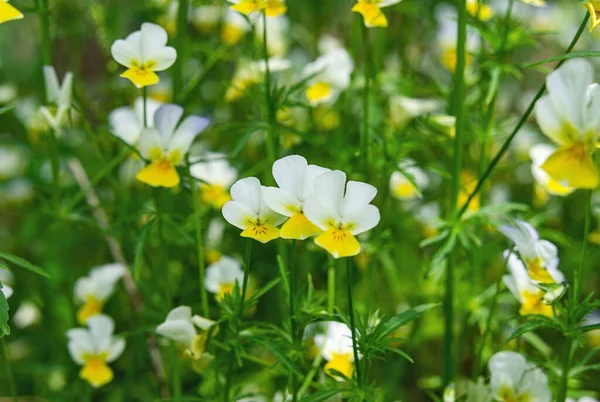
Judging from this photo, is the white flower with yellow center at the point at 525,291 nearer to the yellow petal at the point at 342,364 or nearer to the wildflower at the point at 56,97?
the yellow petal at the point at 342,364

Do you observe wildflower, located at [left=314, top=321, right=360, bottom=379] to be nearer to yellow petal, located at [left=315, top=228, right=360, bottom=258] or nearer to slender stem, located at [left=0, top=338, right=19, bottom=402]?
yellow petal, located at [left=315, top=228, right=360, bottom=258]

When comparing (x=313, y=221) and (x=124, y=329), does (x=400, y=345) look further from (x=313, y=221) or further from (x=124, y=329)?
(x=313, y=221)

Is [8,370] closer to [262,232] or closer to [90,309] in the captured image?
[90,309]

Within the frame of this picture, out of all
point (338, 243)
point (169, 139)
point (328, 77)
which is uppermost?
point (328, 77)

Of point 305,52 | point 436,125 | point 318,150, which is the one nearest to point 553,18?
point 305,52

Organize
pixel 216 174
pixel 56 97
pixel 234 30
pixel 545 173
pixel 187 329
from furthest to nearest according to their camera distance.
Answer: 1. pixel 234 30
2. pixel 216 174
3. pixel 545 173
4. pixel 56 97
5. pixel 187 329

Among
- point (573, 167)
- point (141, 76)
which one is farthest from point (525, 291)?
point (141, 76)

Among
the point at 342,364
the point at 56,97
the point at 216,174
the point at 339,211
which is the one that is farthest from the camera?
the point at 216,174
